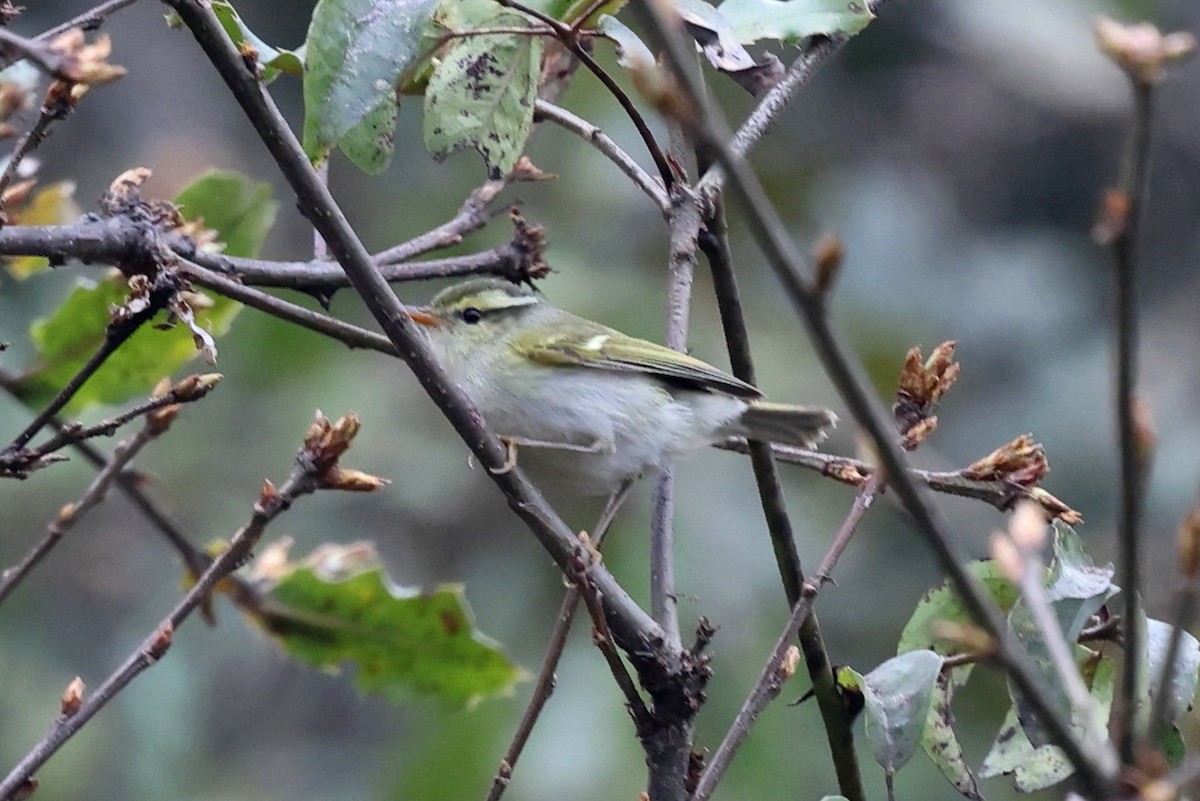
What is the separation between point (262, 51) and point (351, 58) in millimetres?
335

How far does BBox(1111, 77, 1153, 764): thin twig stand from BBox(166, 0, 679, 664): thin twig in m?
0.72

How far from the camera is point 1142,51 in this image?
792 millimetres

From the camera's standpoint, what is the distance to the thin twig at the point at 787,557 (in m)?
1.62

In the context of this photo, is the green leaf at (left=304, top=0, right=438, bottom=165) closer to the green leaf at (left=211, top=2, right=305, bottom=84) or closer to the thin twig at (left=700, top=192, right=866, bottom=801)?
the green leaf at (left=211, top=2, right=305, bottom=84)

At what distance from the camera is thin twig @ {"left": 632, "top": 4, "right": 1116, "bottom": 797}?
2.70 ft

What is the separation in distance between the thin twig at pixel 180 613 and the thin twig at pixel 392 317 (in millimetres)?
311

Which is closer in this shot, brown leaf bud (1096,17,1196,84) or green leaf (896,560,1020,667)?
brown leaf bud (1096,17,1196,84)

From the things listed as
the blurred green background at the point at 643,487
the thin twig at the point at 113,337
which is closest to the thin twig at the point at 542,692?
the thin twig at the point at 113,337

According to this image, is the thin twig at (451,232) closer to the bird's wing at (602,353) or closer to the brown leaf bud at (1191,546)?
the bird's wing at (602,353)

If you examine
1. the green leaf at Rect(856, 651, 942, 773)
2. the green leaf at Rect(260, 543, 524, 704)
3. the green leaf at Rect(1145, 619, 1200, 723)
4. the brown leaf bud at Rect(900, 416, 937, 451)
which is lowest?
the green leaf at Rect(856, 651, 942, 773)

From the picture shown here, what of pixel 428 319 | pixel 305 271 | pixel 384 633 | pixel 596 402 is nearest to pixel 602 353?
pixel 596 402

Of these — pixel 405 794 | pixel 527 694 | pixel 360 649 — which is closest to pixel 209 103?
pixel 527 694

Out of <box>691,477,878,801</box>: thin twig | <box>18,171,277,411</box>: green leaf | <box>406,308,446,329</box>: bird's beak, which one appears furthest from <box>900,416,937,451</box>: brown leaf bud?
<box>406,308,446,329</box>: bird's beak

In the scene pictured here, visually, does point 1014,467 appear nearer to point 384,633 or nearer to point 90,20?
point 384,633
